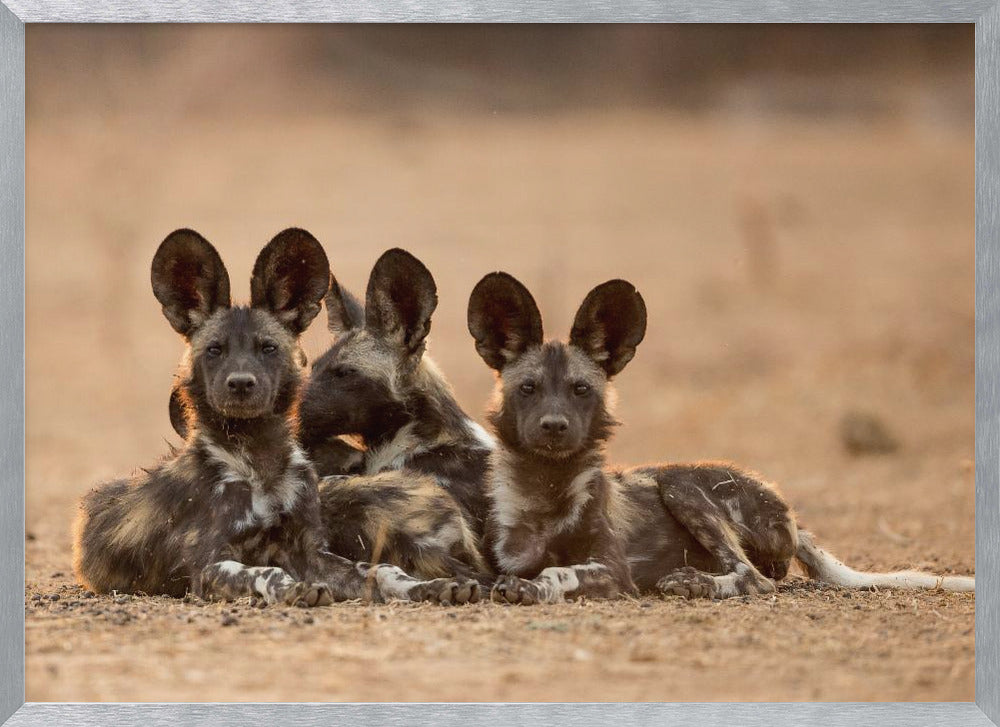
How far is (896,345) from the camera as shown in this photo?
→ 1557cm

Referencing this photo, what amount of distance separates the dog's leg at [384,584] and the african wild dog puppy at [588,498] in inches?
6.8

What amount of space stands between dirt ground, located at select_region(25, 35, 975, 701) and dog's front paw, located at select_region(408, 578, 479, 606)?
184 cm

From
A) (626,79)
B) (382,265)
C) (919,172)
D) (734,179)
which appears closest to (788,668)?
(382,265)

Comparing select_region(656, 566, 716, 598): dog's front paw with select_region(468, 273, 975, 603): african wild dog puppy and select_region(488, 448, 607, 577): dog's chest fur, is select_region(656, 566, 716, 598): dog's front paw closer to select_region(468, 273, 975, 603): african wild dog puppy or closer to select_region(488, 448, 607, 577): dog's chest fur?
select_region(468, 273, 975, 603): african wild dog puppy

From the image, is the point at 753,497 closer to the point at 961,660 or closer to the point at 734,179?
the point at 961,660

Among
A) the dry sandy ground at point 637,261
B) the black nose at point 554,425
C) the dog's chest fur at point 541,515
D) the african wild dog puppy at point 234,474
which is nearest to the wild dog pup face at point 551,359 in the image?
the black nose at point 554,425

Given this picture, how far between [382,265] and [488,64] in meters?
1.13

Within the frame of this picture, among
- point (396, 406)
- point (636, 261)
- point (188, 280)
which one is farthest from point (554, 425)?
point (636, 261)

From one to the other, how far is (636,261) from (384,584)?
36.6 feet

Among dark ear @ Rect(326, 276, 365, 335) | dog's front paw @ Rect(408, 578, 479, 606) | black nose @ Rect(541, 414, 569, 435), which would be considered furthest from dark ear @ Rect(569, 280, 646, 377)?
dark ear @ Rect(326, 276, 365, 335)

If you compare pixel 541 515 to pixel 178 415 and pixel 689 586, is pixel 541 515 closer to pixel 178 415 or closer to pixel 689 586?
pixel 689 586

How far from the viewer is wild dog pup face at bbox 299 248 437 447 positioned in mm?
6883

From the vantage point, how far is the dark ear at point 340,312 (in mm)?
7410

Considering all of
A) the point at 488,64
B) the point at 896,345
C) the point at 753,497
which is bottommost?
the point at 753,497
